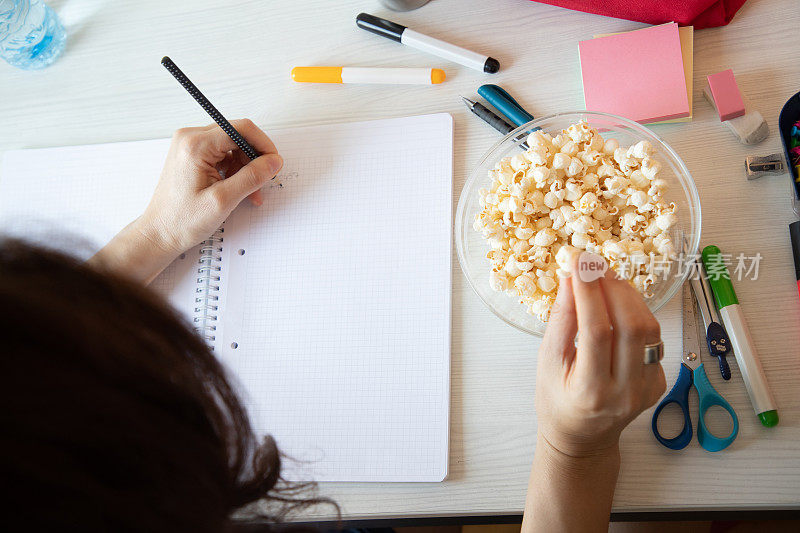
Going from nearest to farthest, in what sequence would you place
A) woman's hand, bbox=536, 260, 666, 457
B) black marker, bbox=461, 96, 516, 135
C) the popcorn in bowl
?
woman's hand, bbox=536, 260, 666, 457, the popcorn in bowl, black marker, bbox=461, 96, 516, 135

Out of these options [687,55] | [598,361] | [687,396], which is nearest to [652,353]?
[598,361]

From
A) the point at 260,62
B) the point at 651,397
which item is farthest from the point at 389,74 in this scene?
the point at 651,397

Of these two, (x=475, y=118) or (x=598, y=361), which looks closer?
(x=598, y=361)

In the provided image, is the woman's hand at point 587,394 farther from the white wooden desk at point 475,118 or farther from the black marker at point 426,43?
the black marker at point 426,43

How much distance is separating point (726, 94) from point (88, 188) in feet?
2.66

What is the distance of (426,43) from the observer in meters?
0.69

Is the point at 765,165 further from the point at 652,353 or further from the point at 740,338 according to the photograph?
the point at 652,353

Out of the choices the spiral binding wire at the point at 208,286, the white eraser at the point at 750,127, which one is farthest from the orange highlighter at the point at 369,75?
the white eraser at the point at 750,127

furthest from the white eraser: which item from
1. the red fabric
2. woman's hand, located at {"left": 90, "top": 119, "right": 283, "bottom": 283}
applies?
woman's hand, located at {"left": 90, "top": 119, "right": 283, "bottom": 283}

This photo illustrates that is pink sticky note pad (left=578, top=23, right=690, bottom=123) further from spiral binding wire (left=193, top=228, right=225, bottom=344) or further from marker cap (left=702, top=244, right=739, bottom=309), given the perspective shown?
Answer: spiral binding wire (left=193, top=228, right=225, bottom=344)

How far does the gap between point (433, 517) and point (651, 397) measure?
26 cm

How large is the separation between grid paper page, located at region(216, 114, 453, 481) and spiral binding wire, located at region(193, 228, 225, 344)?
0.01 meters

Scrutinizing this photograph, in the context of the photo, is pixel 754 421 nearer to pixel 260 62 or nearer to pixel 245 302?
pixel 245 302

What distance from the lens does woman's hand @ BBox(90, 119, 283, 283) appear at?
2.16 feet
